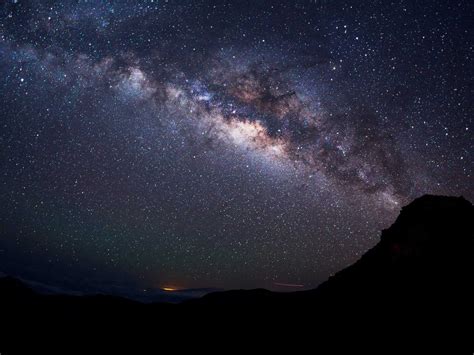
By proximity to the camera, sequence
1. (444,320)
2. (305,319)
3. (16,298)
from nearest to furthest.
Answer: (444,320) < (305,319) < (16,298)

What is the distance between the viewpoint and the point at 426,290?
2655 centimetres

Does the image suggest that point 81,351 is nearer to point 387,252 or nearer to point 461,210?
point 387,252

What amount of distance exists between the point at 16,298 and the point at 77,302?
14.3 m

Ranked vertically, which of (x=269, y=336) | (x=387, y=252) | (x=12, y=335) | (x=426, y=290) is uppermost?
(x=387, y=252)

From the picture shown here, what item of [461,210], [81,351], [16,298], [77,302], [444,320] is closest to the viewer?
[444,320]

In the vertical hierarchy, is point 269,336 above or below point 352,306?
below

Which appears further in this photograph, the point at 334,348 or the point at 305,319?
the point at 305,319

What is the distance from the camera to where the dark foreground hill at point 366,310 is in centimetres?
2469

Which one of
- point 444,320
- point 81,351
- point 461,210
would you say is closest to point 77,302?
point 81,351

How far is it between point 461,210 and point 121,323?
1674 inches

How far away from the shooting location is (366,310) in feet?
92.6

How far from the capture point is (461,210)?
93.7 feet

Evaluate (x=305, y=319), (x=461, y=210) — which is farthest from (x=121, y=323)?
(x=461, y=210)

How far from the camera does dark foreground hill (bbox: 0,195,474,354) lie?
24688 millimetres
